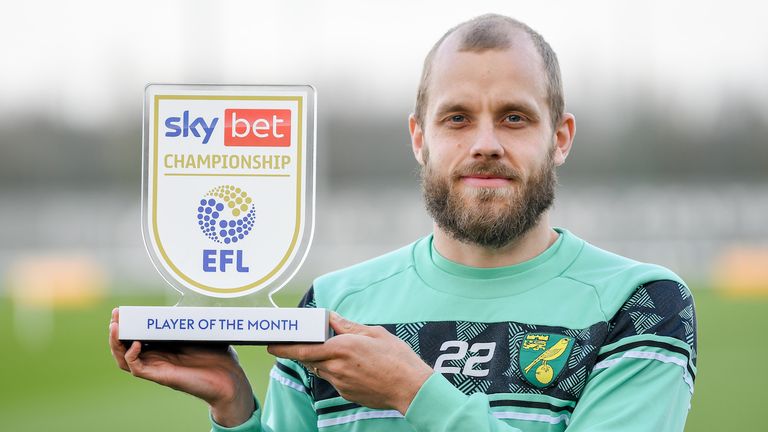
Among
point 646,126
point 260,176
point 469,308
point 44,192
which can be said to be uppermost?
point 260,176

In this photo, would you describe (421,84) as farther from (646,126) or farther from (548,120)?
(646,126)

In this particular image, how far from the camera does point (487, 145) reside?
8.77 ft

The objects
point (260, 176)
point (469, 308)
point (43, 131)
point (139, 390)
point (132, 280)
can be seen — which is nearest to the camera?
point (260, 176)

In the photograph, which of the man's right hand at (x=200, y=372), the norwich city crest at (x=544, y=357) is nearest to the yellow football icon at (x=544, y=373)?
the norwich city crest at (x=544, y=357)

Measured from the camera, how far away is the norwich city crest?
2.63 metres

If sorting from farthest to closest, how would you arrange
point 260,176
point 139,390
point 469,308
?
point 139,390
point 469,308
point 260,176

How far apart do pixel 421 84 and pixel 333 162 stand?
35989mm

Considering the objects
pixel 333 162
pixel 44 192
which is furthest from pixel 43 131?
pixel 333 162

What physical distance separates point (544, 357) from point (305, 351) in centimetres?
60

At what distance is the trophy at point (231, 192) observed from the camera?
2.57 meters

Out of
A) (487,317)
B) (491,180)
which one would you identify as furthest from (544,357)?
(491,180)

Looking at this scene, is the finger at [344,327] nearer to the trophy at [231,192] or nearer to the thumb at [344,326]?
the thumb at [344,326]

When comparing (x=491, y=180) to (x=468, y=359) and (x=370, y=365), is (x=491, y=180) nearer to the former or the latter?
(x=468, y=359)

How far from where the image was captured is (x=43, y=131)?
38.4m
